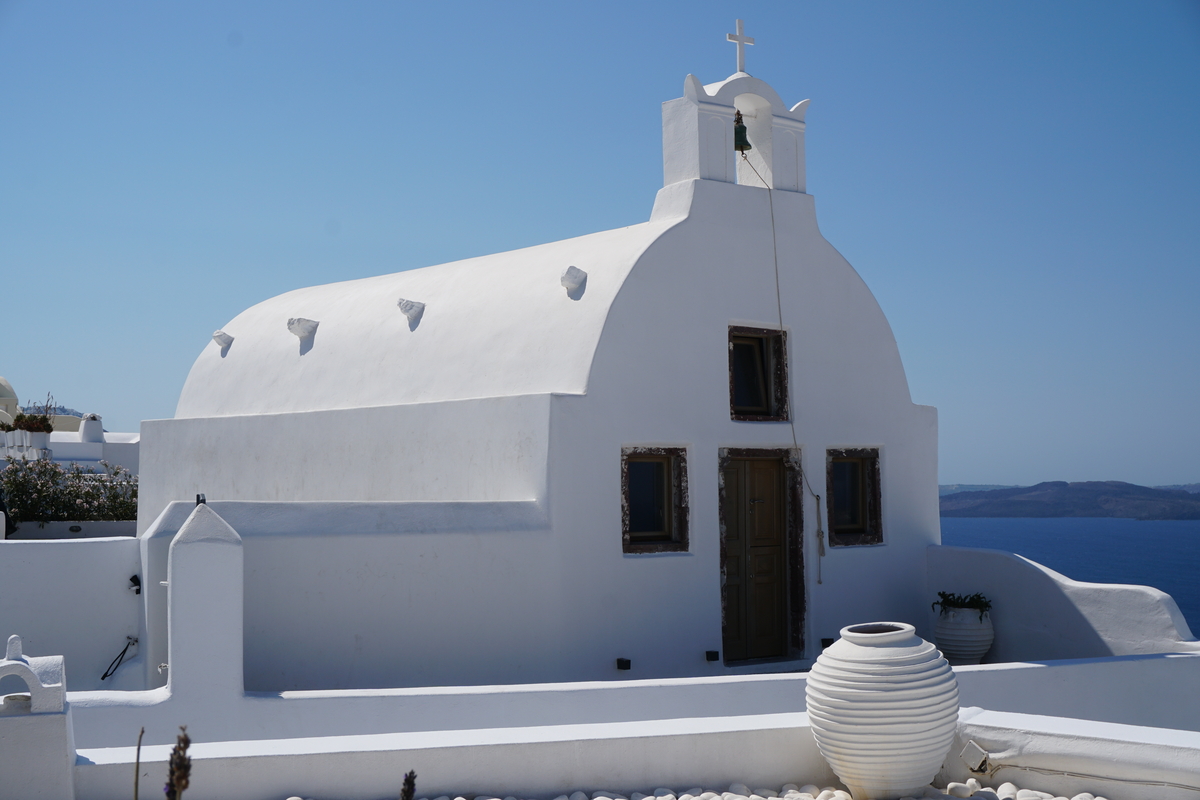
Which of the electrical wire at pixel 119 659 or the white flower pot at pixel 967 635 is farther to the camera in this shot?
the white flower pot at pixel 967 635

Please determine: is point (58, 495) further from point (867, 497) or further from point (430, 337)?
point (867, 497)

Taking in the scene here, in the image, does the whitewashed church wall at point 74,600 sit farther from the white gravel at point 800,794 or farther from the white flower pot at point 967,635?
Result: the white flower pot at point 967,635

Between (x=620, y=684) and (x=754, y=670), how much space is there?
9.37 ft

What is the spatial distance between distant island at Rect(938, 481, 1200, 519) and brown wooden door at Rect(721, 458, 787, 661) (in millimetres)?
145885

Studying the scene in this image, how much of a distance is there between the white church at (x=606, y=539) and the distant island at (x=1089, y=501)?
14529cm

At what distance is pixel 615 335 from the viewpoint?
1000cm

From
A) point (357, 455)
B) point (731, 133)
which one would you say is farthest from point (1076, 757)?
point (357, 455)

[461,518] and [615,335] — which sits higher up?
[615,335]

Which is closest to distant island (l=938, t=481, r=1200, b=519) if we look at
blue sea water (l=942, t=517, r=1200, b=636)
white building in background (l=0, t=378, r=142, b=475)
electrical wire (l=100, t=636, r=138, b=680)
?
blue sea water (l=942, t=517, r=1200, b=636)

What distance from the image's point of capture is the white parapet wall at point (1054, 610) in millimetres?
10086

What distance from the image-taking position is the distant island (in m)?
153

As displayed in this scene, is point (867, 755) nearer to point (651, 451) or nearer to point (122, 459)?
point (651, 451)

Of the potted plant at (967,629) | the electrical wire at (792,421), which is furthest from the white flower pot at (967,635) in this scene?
the electrical wire at (792,421)

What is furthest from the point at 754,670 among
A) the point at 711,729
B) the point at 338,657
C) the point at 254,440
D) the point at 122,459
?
the point at 122,459
